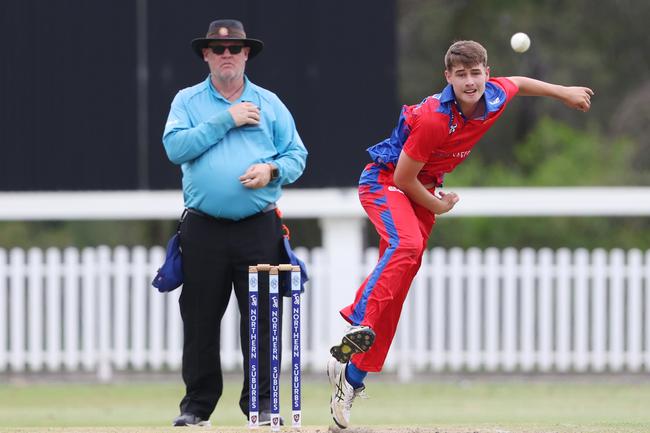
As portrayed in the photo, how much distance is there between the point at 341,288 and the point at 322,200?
100 centimetres

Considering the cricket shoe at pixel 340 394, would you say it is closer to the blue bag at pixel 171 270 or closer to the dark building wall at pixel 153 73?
the blue bag at pixel 171 270

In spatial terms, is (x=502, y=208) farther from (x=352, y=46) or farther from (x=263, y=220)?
(x=263, y=220)

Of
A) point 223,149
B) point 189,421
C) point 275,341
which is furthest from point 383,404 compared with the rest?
point 275,341

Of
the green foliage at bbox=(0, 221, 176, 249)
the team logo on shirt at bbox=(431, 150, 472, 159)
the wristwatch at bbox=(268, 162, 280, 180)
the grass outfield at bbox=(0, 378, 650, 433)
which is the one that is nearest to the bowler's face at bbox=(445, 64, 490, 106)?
the team logo on shirt at bbox=(431, 150, 472, 159)

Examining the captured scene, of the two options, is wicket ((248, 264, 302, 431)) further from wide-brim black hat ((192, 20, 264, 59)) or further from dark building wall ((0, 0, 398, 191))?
dark building wall ((0, 0, 398, 191))

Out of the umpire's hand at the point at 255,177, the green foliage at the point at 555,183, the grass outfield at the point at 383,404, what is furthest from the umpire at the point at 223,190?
the green foliage at the point at 555,183

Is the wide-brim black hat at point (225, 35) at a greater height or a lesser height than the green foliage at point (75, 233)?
greater

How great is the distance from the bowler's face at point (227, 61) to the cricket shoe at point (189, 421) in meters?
1.94

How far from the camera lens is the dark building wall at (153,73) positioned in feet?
40.0

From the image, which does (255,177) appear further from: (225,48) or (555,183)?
(555,183)

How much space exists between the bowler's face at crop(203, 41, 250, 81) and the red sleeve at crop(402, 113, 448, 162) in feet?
3.91

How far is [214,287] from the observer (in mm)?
7500

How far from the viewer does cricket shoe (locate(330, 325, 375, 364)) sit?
6.67 m

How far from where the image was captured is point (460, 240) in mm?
18531
